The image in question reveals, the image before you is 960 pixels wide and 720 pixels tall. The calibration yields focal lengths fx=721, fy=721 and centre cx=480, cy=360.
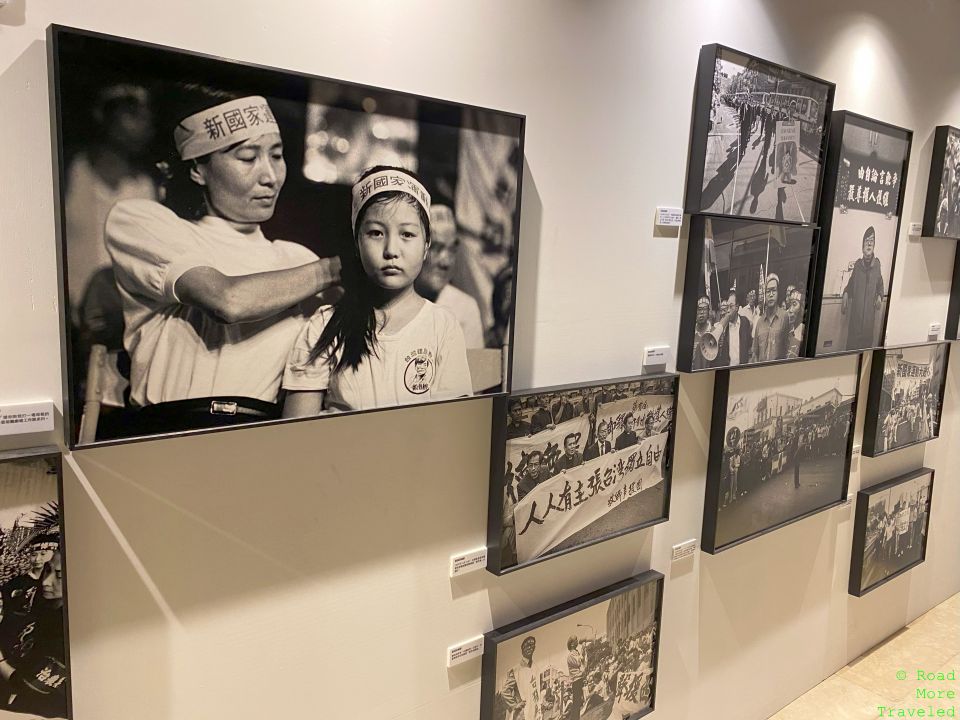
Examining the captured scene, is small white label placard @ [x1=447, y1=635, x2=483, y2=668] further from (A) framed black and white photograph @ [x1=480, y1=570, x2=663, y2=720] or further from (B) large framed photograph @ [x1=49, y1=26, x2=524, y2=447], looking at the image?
(B) large framed photograph @ [x1=49, y1=26, x2=524, y2=447]

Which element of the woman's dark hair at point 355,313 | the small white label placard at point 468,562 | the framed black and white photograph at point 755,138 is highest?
the framed black and white photograph at point 755,138

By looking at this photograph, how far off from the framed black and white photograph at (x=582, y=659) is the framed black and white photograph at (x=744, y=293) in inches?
29.6

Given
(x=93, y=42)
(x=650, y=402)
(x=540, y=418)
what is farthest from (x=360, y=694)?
(x=93, y=42)

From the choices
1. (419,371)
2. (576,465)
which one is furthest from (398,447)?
(576,465)

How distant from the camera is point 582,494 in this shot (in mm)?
1971

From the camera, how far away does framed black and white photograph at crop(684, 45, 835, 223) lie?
210cm

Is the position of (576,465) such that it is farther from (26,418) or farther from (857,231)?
(857,231)

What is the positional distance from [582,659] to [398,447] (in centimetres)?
98

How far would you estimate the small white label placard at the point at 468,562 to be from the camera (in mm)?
1762

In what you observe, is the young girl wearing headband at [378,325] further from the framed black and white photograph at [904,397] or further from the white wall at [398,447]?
the framed black and white photograph at [904,397]

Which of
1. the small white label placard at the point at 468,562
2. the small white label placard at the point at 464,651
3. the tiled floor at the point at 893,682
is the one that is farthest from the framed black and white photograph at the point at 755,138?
the tiled floor at the point at 893,682

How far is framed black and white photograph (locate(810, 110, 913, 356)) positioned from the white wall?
215 millimetres

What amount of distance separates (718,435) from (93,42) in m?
2.05

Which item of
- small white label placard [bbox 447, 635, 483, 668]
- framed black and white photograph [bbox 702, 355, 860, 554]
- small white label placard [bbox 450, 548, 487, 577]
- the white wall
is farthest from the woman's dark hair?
framed black and white photograph [bbox 702, 355, 860, 554]
